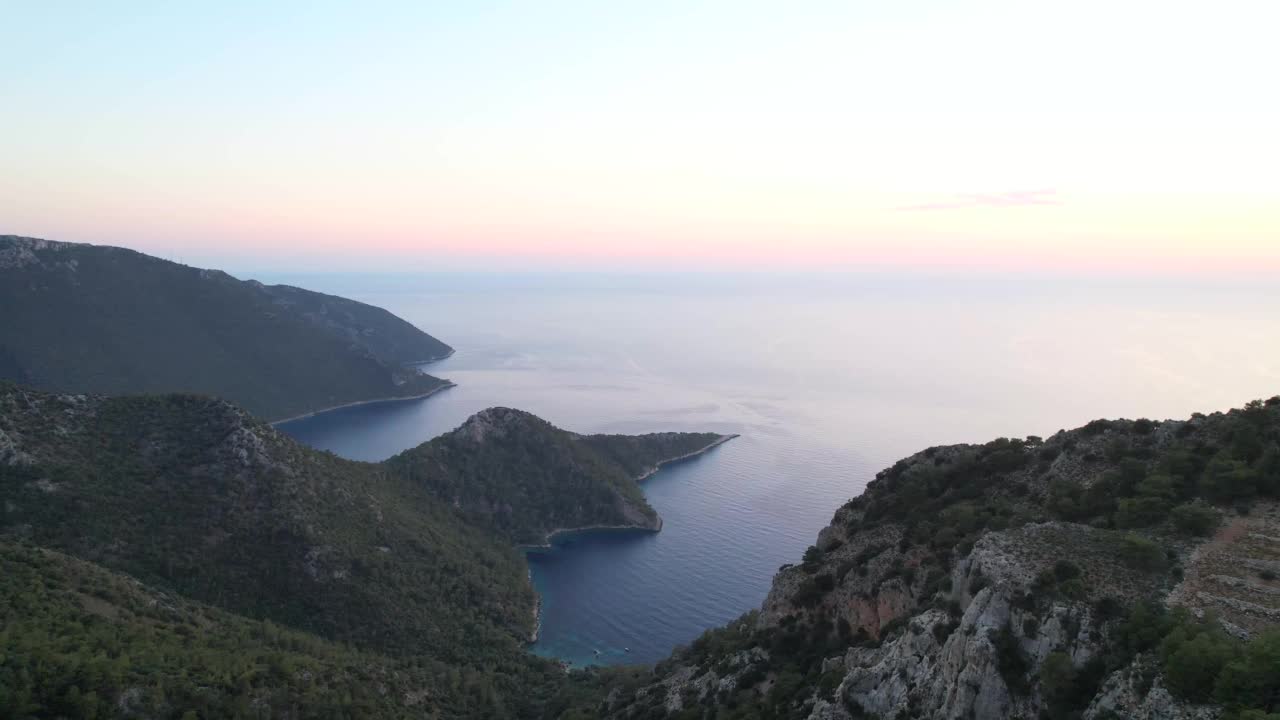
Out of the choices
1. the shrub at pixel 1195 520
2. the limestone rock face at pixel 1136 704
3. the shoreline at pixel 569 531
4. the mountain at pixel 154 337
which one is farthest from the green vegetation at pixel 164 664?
the mountain at pixel 154 337

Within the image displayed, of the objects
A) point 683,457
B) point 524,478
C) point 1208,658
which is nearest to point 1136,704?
point 1208,658

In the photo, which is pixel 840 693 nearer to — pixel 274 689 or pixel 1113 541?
pixel 1113 541

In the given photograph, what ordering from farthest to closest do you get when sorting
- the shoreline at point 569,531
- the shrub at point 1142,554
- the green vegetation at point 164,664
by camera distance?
the shoreline at point 569,531
the green vegetation at point 164,664
the shrub at point 1142,554

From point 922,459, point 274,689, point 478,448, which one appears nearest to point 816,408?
point 478,448

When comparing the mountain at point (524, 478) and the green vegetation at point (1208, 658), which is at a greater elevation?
the green vegetation at point (1208, 658)

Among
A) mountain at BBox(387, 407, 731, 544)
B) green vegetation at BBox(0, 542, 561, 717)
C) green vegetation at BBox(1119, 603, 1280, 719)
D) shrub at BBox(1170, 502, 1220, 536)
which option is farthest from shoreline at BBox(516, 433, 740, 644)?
green vegetation at BBox(1119, 603, 1280, 719)

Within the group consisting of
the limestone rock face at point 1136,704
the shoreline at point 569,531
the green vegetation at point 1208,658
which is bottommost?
the shoreline at point 569,531

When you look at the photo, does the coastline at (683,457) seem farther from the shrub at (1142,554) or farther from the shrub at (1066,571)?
the shrub at (1066,571)

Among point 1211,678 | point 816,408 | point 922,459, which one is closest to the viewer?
point 1211,678
